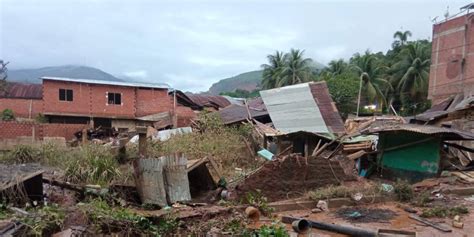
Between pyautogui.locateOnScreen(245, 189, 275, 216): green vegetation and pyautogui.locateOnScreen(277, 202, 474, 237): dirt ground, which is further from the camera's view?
pyautogui.locateOnScreen(245, 189, 275, 216): green vegetation

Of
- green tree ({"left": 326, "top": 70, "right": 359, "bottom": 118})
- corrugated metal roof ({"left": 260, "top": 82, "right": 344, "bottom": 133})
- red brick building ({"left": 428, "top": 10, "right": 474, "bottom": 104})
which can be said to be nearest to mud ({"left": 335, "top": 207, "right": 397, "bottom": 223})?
corrugated metal roof ({"left": 260, "top": 82, "right": 344, "bottom": 133})

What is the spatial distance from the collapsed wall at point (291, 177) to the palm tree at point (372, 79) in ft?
88.5

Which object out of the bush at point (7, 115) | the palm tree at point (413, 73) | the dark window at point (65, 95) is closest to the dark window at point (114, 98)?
the dark window at point (65, 95)

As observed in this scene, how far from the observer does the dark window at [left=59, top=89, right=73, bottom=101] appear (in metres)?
25.1

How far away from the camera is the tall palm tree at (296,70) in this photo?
3794 centimetres

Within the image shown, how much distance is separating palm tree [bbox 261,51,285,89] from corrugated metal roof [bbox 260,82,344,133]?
24.8 m

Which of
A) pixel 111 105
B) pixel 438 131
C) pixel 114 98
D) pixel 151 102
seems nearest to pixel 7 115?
pixel 111 105

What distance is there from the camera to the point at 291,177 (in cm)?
842

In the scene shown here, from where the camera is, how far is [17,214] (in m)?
5.24

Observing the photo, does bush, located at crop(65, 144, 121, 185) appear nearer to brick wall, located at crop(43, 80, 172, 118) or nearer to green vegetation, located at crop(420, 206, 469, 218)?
green vegetation, located at crop(420, 206, 469, 218)

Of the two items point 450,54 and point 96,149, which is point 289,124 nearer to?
point 96,149

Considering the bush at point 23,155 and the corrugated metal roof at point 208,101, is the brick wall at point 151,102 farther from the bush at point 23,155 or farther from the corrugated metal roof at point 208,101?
the bush at point 23,155

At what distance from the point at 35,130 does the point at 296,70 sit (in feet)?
81.6

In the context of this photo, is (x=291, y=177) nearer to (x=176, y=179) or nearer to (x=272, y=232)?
(x=176, y=179)
